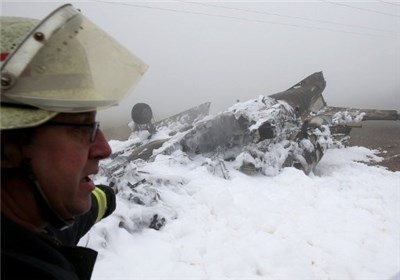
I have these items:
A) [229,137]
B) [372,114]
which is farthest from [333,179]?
[372,114]

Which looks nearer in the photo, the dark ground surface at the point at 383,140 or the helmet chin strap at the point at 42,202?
the helmet chin strap at the point at 42,202

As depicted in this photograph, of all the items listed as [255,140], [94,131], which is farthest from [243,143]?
Result: [94,131]

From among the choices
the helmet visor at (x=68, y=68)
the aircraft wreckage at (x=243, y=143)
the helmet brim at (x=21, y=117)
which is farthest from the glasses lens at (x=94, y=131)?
the aircraft wreckage at (x=243, y=143)

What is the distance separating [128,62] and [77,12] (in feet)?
1.08

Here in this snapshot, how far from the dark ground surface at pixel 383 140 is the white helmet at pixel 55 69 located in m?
9.20

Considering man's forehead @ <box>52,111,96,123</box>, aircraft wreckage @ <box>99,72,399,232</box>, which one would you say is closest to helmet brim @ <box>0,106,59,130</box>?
man's forehead @ <box>52,111,96,123</box>

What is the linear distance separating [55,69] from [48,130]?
253 mm

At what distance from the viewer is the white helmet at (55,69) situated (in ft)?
3.76

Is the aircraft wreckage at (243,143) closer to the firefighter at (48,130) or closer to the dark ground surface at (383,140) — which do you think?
the dark ground surface at (383,140)

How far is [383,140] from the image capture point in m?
12.7

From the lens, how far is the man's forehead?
132 centimetres

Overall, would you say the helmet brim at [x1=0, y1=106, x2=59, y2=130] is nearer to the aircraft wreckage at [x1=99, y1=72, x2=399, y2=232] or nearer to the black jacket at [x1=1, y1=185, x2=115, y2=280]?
the black jacket at [x1=1, y1=185, x2=115, y2=280]

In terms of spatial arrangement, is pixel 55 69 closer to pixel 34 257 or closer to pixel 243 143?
pixel 34 257

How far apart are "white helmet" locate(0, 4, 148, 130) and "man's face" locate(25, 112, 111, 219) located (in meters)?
0.09
